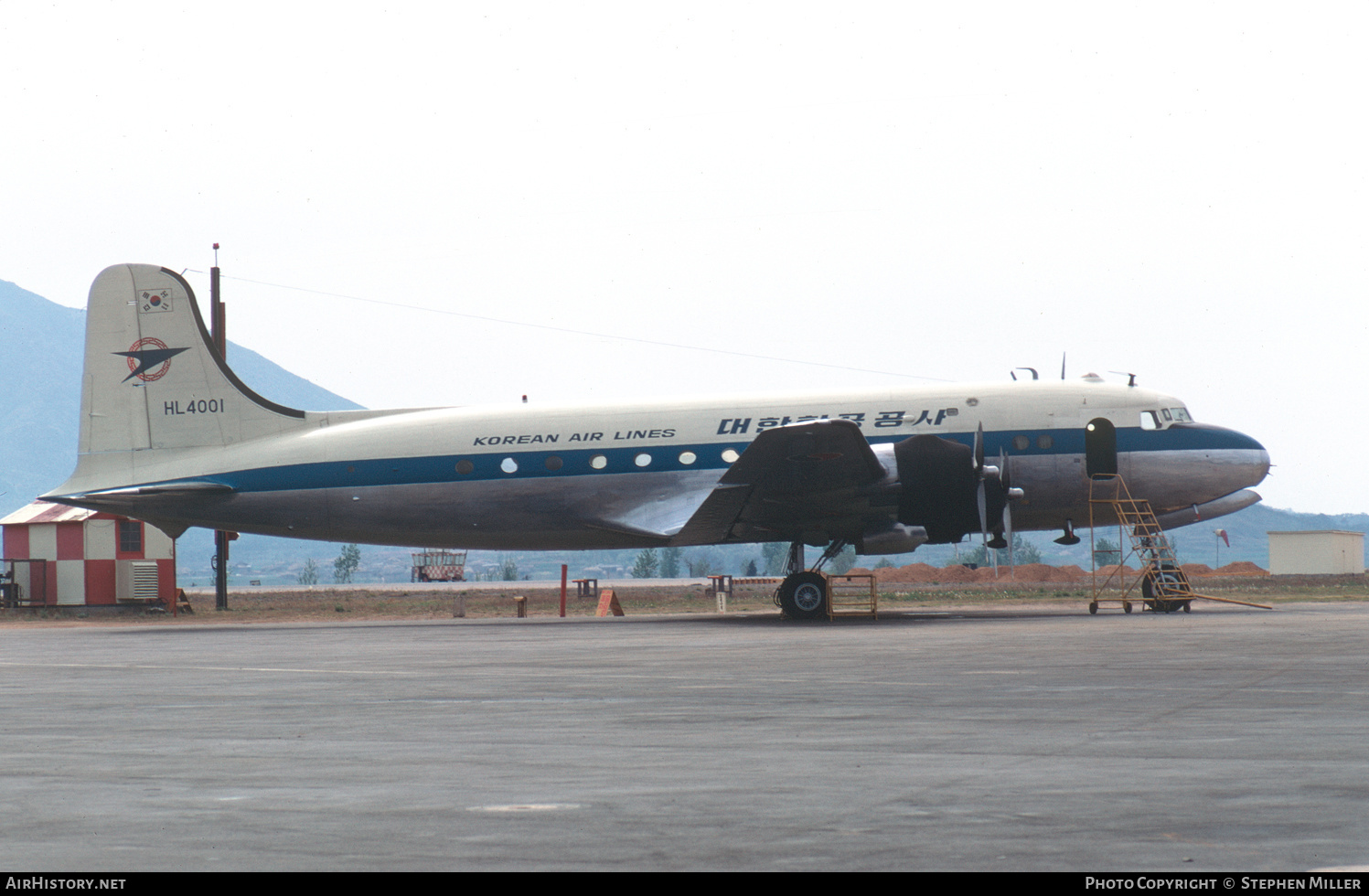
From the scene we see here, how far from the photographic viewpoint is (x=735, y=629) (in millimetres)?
25734

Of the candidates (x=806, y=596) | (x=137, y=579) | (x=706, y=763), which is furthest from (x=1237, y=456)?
(x=137, y=579)

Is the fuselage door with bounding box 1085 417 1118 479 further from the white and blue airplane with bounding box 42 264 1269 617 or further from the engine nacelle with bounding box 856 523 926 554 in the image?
the engine nacelle with bounding box 856 523 926 554

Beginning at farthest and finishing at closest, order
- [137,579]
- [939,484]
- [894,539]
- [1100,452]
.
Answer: [137,579] → [1100,452] → [894,539] → [939,484]

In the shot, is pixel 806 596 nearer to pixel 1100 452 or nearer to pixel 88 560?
pixel 1100 452

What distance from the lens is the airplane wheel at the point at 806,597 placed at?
28.7 m

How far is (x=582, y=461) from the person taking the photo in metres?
29.9

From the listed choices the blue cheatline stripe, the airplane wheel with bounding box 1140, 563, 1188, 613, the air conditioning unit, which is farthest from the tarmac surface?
the air conditioning unit

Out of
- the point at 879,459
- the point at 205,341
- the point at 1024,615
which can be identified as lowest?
the point at 1024,615

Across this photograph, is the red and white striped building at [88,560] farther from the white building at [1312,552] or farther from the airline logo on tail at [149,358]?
the white building at [1312,552]

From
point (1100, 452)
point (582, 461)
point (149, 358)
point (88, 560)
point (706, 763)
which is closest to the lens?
point (706, 763)

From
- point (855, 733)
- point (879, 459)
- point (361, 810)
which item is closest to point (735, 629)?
point (879, 459)

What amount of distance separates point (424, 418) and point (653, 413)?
5524 millimetres

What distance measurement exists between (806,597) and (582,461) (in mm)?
5950
